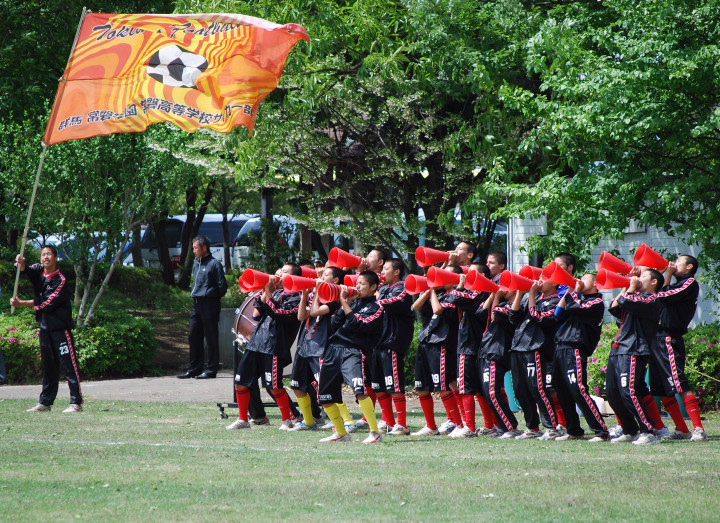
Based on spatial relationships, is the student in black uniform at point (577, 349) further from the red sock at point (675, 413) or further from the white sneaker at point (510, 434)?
the red sock at point (675, 413)

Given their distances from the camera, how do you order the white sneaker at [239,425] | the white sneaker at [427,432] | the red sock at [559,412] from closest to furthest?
the red sock at [559,412]
the white sneaker at [427,432]
the white sneaker at [239,425]

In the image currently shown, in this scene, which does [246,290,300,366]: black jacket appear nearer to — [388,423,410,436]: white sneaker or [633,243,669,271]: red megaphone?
[388,423,410,436]: white sneaker

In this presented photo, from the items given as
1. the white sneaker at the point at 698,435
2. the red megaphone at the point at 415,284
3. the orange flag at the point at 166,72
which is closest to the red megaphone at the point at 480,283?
the red megaphone at the point at 415,284

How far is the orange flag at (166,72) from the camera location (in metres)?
10.9

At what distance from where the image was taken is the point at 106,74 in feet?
36.1

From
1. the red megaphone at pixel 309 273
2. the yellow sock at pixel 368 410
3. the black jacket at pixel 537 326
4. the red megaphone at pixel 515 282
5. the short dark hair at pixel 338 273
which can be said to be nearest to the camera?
the yellow sock at pixel 368 410

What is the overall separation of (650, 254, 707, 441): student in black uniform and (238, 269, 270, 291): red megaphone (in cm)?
420

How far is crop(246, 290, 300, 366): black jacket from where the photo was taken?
10.8 m

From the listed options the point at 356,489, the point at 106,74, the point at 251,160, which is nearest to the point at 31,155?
the point at 251,160

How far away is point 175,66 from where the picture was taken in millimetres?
11297

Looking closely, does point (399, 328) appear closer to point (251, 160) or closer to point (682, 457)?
point (682, 457)

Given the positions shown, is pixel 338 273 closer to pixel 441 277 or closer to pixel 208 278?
pixel 441 277

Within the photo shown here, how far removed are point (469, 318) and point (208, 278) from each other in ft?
22.8

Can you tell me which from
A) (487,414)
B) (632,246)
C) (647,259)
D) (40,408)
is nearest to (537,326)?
(487,414)
